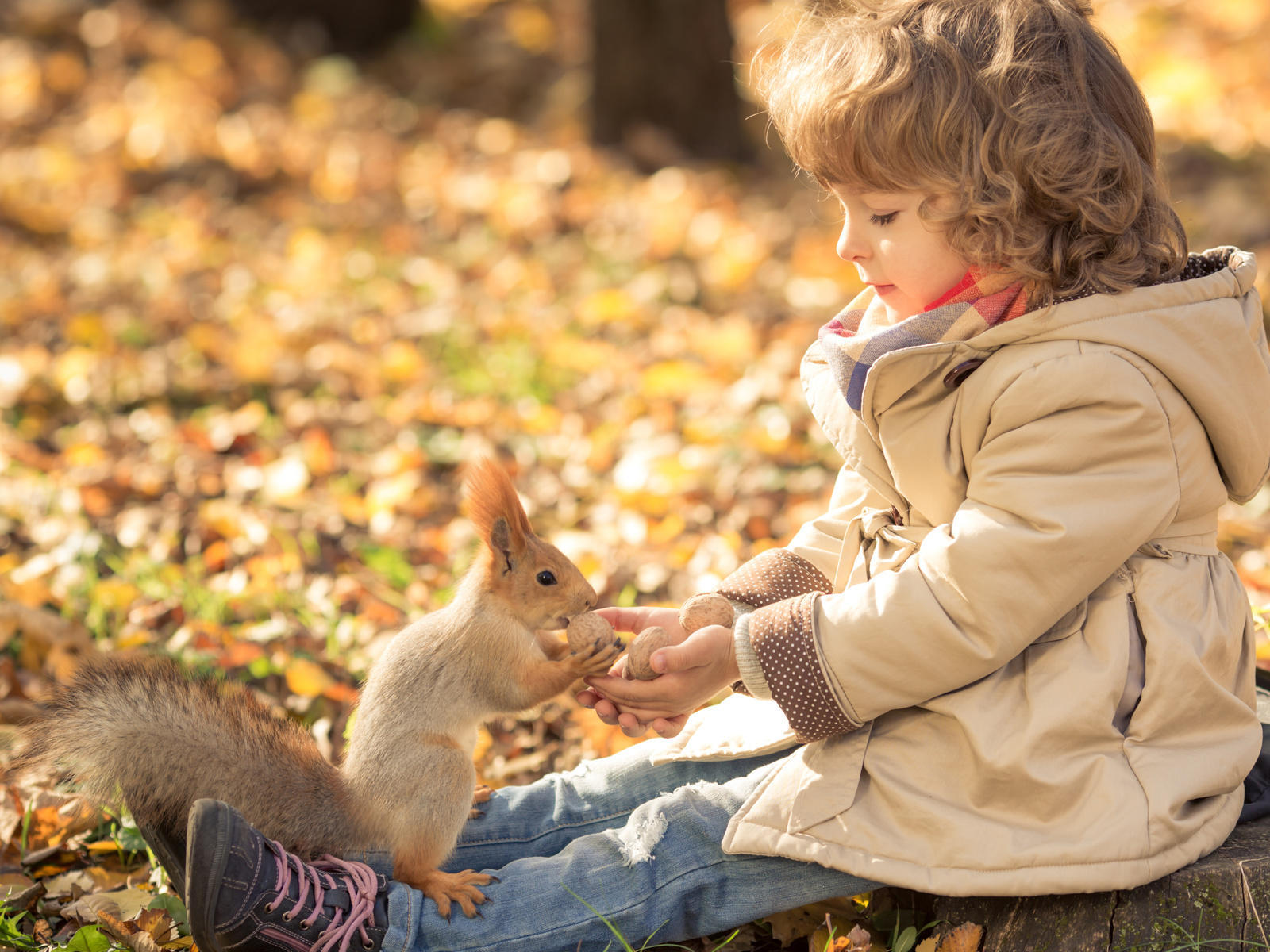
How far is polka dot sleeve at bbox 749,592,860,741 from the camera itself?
5.17 feet

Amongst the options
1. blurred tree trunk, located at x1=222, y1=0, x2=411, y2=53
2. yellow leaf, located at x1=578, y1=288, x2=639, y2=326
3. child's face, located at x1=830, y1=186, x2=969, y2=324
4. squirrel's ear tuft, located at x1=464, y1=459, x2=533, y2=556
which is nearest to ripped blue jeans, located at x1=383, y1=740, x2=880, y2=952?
squirrel's ear tuft, located at x1=464, y1=459, x2=533, y2=556

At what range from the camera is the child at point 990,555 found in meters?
1.50

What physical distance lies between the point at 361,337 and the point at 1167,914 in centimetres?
368

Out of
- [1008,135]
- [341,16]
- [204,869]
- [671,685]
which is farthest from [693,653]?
[341,16]

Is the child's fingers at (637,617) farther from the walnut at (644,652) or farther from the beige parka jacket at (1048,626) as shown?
the beige parka jacket at (1048,626)

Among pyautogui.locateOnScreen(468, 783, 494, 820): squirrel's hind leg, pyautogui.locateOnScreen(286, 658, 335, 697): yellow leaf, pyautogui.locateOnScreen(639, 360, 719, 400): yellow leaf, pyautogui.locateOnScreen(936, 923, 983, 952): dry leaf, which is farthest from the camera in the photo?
pyautogui.locateOnScreen(639, 360, 719, 400): yellow leaf

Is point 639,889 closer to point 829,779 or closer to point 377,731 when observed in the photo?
point 829,779

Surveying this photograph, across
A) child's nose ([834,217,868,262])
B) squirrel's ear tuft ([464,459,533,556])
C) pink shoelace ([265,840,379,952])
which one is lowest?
pink shoelace ([265,840,379,952])

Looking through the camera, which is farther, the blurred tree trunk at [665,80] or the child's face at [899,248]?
the blurred tree trunk at [665,80]

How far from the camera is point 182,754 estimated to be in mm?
1700

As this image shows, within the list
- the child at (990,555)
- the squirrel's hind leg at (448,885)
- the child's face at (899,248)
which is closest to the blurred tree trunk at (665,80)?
the child at (990,555)

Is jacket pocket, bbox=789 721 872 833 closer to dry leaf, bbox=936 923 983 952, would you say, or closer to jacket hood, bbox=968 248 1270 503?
dry leaf, bbox=936 923 983 952

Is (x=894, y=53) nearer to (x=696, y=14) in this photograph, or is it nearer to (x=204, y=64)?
(x=696, y=14)

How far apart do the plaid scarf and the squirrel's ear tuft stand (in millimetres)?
528
